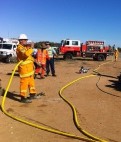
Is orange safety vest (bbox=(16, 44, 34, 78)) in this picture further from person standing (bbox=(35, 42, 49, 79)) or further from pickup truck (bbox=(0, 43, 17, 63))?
pickup truck (bbox=(0, 43, 17, 63))

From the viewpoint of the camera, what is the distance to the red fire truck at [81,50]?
110 ft

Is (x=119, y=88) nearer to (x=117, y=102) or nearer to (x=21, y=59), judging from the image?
(x=117, y=102)

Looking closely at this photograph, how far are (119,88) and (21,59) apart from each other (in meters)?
4.51

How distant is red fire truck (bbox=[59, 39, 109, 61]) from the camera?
3353 cm

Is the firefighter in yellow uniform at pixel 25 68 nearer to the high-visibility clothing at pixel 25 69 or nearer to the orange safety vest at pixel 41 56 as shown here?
the high-visibility clothing at pixel 25 69

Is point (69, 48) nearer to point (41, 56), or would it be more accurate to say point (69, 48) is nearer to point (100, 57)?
point (100, 57)

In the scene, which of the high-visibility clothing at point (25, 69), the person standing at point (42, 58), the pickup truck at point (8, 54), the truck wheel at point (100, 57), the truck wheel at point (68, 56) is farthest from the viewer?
the truck wheel at point (100, 57)

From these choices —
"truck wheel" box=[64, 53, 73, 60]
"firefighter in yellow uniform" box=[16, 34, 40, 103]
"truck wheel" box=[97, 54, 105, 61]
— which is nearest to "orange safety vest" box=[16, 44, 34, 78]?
"firefighter in yellow uniform" box=[16, 34, 40, 103]

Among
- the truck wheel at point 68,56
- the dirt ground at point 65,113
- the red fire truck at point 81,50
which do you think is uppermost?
the red fire truck at point 81,50

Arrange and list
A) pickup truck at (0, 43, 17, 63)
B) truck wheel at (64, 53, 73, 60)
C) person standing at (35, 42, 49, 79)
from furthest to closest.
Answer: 1. truck wheel at (64, 53, 73, 60)
2. pickup truck at (0, 43, 17, 63)
3. person standing at (35, 42, 49, 79)

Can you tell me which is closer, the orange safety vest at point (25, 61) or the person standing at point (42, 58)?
the orange safety vest at point (25, 61)

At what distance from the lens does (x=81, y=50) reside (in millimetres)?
33625


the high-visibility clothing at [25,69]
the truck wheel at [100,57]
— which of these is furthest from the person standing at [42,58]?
the truck wheel at [100,57]

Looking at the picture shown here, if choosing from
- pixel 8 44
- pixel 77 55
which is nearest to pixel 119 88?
pixel 8 44
